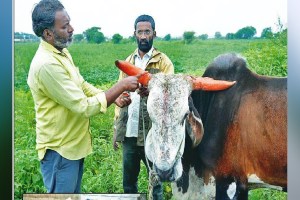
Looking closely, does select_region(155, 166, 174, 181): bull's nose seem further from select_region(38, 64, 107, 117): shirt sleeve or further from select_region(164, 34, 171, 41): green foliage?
select_region(164, 34, 171, 41): green foliage

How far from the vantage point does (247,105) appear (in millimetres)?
5293

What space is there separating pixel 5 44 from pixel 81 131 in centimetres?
82

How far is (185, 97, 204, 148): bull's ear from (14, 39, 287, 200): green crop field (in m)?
0.27

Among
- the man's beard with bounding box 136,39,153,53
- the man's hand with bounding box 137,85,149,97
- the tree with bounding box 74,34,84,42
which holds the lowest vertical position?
the man's hand with bounding box 137,85,149,97

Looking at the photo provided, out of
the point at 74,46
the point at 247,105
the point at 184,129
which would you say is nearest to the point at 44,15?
the point at 74,46

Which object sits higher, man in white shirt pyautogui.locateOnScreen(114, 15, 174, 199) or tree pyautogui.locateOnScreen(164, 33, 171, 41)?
tree pyautogui.locateOnScreen(164, 33, 171, 41)

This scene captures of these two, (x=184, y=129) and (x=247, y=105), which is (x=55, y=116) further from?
(x=247, y=105)

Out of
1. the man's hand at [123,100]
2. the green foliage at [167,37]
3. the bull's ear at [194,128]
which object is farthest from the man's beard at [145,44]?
the bull's ear at [194,128]

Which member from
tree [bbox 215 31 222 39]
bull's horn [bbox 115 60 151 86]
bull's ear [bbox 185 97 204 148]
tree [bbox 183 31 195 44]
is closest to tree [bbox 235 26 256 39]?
tree [bbox 215 31 222 39]

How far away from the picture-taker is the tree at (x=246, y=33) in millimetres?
5211

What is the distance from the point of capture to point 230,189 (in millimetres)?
5273

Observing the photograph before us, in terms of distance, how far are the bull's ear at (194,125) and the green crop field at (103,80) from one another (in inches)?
10.8

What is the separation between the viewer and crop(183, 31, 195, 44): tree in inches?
205

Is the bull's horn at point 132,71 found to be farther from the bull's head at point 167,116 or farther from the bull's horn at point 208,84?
the bull's horn at point 208,84
